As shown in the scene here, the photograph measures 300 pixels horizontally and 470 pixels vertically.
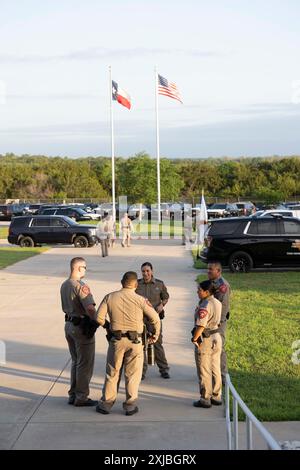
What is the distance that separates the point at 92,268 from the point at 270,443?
2251cm

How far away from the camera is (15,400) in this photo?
1005 centimetres

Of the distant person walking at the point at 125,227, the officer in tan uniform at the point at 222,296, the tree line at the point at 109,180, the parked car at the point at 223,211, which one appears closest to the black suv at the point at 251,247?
the distant person walking at the point at 125,227

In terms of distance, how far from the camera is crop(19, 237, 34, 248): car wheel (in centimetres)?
3794

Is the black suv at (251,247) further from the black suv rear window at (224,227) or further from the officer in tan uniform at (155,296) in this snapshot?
the officer in tan uniform at (155,296)

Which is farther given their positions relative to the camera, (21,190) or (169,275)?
(21,190)

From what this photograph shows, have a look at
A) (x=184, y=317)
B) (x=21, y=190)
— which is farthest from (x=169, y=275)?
(x=21, y=190)

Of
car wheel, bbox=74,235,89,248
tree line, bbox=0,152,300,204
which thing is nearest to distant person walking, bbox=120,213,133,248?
car wheel, bbox=74,235,89,248

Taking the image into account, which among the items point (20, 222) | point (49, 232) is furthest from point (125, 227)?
point (20, 222)

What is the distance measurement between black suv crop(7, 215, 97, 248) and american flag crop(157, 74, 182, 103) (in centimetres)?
1427

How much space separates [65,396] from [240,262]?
15.5 meters

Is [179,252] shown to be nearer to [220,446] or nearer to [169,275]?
[169,275]

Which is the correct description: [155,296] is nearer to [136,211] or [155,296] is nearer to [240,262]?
[240,262]

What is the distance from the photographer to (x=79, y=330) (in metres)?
9.80

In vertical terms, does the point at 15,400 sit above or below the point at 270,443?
below
